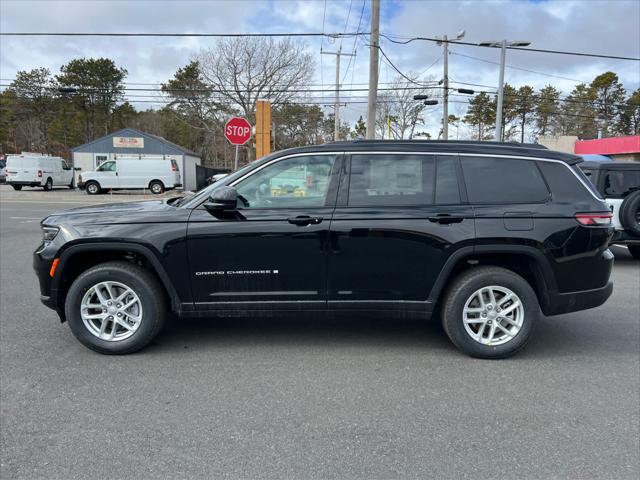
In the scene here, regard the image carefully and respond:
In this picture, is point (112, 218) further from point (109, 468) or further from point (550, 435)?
point (550, 435)

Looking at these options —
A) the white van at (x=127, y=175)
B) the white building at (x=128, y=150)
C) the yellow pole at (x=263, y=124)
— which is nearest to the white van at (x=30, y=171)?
the white van at (x=127, y=175)

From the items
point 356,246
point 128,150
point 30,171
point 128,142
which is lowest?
point 356,246

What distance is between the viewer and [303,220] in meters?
3.81

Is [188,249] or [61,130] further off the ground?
[61,130]

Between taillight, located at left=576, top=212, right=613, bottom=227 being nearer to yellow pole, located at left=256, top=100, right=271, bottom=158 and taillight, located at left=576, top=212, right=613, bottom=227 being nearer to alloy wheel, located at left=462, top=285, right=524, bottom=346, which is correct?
alloy wheel, located at left=462, top=285, right=524, bottom=346

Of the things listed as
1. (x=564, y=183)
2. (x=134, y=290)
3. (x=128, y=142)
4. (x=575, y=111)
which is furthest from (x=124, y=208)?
(x=575, y=111)

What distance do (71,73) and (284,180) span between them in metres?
62.6

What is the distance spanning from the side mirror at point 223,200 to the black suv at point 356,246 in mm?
15

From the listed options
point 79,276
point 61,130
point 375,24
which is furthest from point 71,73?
point 79,276

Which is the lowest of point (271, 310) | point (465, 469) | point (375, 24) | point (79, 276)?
point (465, 469)

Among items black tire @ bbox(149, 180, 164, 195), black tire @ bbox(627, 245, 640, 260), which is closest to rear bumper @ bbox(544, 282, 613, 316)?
black tire @ bbox(627, 245, 640, 260)

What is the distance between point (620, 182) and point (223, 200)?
Result: 739 cm

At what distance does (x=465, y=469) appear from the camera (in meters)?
2.50

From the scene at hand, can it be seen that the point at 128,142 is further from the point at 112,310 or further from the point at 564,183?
the point at 564,183
